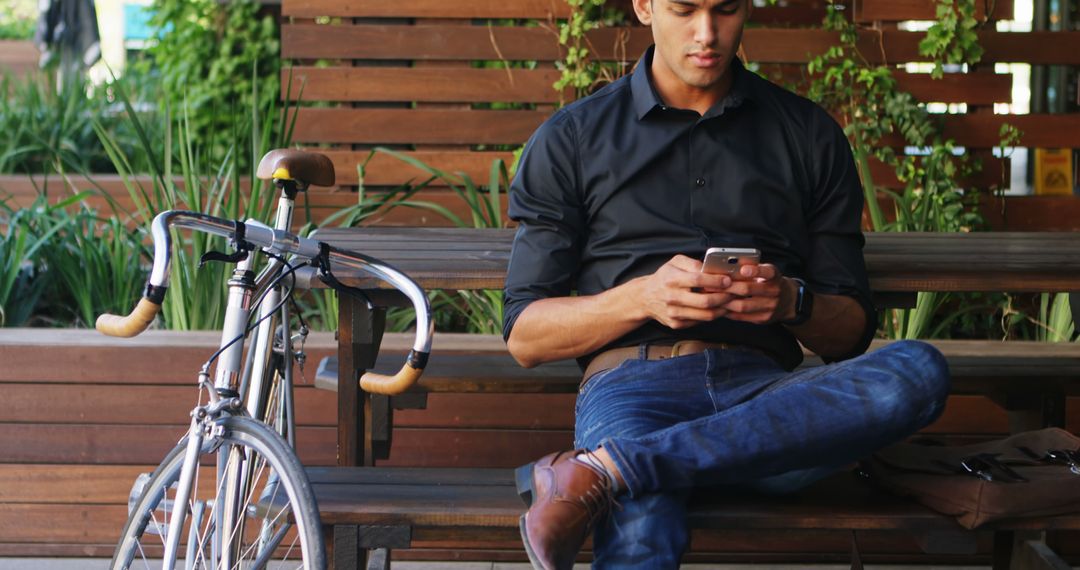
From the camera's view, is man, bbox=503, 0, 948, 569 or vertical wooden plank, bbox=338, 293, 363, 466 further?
vertical wooden plank, bbox=338, 293, 363, 466

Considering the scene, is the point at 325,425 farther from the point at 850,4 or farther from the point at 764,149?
the point at 850,4

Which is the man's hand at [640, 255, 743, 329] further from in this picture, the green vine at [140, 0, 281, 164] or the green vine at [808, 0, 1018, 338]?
the green vine at [140, 0, 281, 164]

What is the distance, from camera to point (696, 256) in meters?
2.59

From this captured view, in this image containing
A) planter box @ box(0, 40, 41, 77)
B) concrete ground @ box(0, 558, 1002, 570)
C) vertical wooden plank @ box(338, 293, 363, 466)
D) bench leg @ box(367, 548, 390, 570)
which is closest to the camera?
vertical wooden plank @ box(338, 293, 363, 466)

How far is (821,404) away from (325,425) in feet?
6.09

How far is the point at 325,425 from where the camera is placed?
12.1 feet

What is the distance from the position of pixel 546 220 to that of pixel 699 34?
484 millimetres

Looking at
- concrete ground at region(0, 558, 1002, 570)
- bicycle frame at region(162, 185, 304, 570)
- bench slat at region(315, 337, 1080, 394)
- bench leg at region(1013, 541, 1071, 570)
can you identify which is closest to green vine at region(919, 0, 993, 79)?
bench slat at region(315, 337, 1080, 394)

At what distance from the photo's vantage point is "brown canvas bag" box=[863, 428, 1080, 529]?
226cm

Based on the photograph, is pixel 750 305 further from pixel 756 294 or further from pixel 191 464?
pixel 191 464

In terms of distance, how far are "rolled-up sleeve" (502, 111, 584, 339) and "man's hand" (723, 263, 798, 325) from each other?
381mm

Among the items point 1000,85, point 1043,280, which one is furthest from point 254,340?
point 1000,85

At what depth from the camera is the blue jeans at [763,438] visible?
2.16 m

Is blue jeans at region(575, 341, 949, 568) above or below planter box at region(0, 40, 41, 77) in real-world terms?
below
